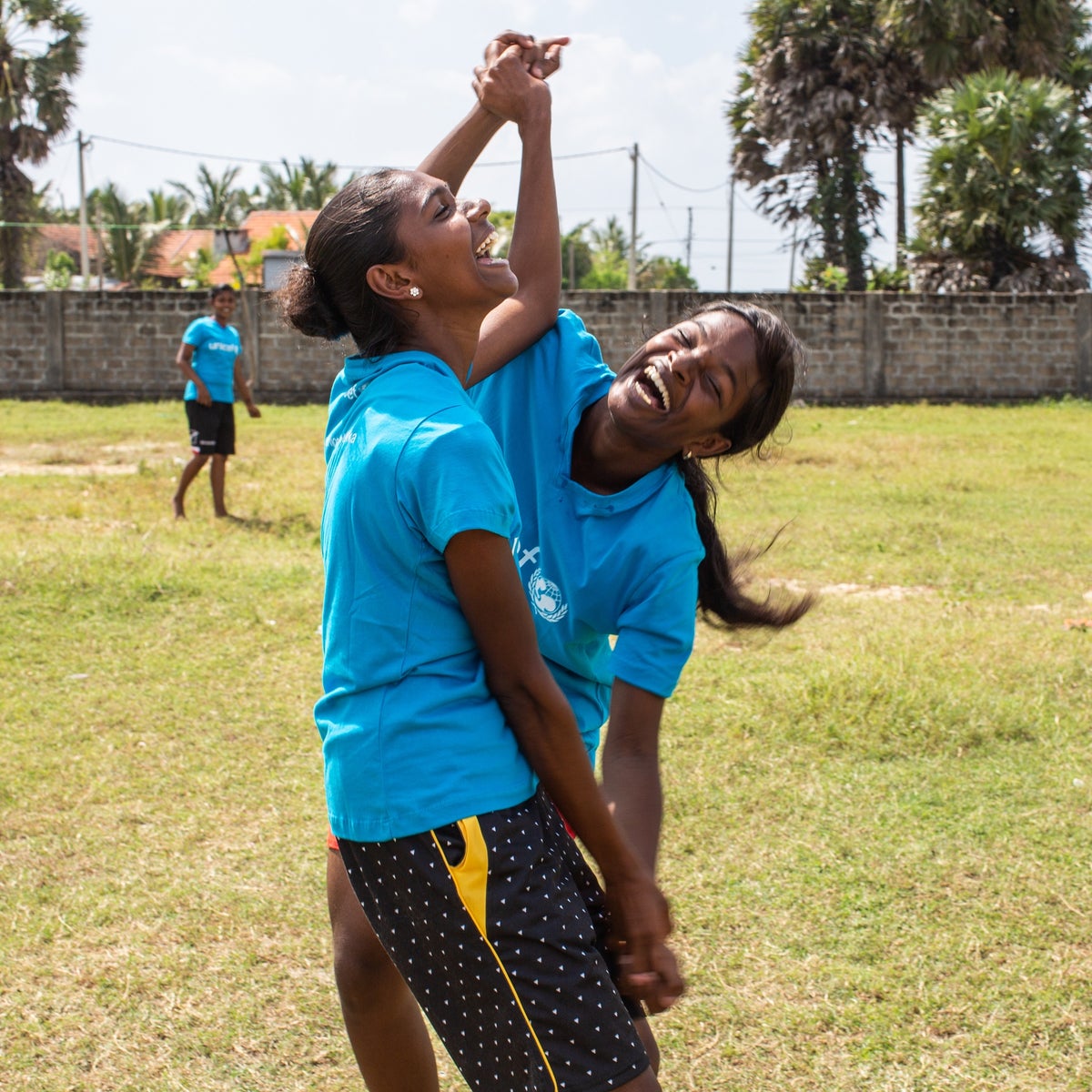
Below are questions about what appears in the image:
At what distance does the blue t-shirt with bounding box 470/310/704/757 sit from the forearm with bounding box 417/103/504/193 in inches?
13.7

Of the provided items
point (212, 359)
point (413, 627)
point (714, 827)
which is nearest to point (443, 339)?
point (413, 627)

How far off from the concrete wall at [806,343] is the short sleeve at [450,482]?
56.6 feet

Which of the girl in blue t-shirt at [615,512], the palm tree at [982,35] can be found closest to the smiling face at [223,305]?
the girl in blue t-shirt at [615,512]

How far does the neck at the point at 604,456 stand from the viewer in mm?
2100

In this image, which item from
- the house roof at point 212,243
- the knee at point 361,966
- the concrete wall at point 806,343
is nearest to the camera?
the knee at point 361,966

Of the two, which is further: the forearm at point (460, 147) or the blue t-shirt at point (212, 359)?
the blue t-shirt at point (212, 359)

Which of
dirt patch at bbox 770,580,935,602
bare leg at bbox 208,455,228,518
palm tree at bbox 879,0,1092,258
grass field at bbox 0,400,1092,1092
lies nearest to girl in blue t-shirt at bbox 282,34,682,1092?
grass field at bbox 0,400,1092,1092

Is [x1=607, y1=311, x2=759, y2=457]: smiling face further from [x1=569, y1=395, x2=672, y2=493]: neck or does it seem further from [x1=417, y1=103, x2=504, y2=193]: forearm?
[x1=417, y1=103, x2=504, y2=193]: forearm

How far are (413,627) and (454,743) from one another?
15 cm

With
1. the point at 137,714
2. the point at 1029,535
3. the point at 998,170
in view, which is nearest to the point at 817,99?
the point at 998,170

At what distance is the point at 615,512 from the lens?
2.01 m

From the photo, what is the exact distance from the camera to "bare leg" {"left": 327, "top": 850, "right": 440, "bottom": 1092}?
2.03 m

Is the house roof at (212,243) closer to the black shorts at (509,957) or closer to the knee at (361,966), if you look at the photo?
the knee at (361,966)

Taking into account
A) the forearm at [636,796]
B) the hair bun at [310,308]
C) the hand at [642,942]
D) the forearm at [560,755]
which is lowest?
the hand at [642,942]
